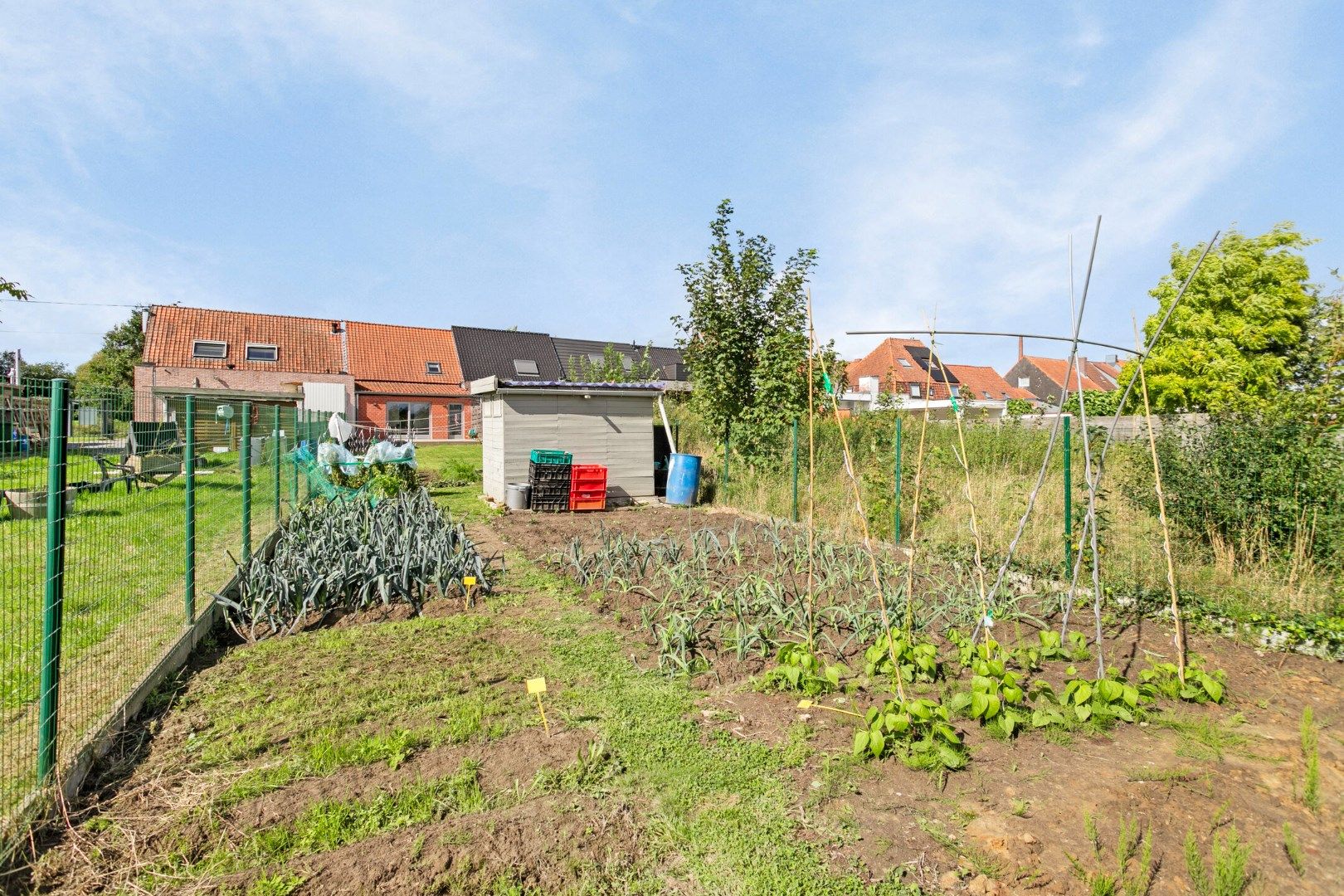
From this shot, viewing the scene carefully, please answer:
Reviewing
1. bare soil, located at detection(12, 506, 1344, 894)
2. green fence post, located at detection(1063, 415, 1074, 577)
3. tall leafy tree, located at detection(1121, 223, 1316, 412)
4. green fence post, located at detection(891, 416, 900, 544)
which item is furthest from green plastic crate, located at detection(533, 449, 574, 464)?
tall leafy tree, located at detection(1121, 223, 1316, 412)

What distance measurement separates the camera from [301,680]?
3.90 m

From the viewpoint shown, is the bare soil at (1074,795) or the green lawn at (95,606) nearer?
the bare soil at (1074,795)

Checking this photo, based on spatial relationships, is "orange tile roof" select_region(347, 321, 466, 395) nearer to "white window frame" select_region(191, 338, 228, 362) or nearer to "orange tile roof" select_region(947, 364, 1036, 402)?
"white window frame" select_region(191, 338, 228, 362)

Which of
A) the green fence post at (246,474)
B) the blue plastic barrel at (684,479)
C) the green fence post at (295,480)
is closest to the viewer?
the green fence post at (246,474)

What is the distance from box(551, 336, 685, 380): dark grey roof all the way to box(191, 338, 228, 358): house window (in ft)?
48.0

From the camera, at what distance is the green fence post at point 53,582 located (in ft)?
8.59

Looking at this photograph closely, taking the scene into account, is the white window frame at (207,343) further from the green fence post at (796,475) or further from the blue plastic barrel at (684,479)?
the green fence post at (796,475)

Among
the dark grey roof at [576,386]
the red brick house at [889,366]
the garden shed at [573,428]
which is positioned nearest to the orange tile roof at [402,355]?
the garden shed at [573,428]

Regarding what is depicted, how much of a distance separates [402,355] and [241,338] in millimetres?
6504

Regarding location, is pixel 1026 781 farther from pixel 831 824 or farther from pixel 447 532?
pixel 447 532

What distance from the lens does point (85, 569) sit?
18.5 feet

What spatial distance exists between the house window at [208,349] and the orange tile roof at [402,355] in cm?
487

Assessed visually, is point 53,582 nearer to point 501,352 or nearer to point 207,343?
point 207,343

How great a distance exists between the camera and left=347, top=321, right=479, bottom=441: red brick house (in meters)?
30.2
